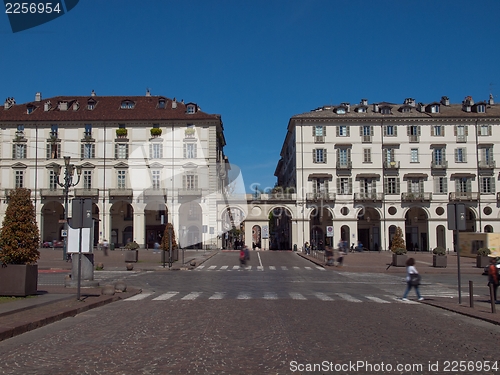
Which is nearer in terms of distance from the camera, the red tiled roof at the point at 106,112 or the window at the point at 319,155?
the red tiled roof at the point at 106,112

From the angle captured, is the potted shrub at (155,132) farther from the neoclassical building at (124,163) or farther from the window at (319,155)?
the window at (319,155)

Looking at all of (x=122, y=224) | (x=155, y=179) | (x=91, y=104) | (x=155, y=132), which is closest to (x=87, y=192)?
(x=122, y=224)

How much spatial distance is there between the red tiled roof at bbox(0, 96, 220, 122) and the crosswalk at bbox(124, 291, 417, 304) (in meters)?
49.3

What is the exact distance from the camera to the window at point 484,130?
67875 millimetres

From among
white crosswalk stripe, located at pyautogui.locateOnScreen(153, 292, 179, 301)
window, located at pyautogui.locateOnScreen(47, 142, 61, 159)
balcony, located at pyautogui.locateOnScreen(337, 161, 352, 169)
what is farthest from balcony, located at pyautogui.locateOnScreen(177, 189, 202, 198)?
white crosswalk stripe, located at pyautogui.locateOnScreen(153, 292, 179, 301)

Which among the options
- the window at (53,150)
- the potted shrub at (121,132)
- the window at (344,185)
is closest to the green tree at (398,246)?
the window at (344,185)

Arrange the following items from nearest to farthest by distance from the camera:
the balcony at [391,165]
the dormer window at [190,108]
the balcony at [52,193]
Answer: the balcony at [52,193] < the balcony at [391,165] < the dormer window at [190,108]

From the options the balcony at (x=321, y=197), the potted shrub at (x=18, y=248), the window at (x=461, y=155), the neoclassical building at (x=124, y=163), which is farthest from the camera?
the window at (x=461, y=155)

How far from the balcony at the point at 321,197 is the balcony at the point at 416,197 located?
882 centimetres

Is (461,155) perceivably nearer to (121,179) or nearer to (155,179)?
(155,179)

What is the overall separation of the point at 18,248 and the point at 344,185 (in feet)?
183

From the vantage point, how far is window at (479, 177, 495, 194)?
67.1 meters

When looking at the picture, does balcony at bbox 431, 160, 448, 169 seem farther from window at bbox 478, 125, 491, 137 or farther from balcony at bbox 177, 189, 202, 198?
balcony at bbox 177, 189, 202, 198

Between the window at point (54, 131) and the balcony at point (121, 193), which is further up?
the window at point (54, 131)
